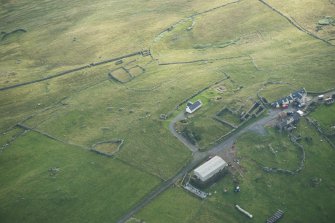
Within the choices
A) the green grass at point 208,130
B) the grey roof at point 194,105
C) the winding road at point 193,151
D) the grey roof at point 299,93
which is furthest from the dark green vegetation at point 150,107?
the grey roof at point 299,93

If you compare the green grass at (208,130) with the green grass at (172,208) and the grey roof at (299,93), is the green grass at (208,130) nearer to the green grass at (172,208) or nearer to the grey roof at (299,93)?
the green grass at (172,208)

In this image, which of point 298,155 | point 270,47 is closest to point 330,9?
point 270,47

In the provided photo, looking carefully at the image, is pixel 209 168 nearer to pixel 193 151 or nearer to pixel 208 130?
pixel 193 151

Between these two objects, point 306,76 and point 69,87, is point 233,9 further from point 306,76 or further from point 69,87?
point 69,87

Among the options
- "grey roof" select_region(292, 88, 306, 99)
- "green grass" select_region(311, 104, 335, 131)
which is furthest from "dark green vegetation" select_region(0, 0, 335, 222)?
"green grass" select_region(311, 104, 335, 131)

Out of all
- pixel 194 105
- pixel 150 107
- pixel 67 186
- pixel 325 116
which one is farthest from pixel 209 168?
pixel 325 116

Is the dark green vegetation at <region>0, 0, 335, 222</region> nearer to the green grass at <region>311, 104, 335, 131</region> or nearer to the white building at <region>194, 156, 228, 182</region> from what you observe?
the white building at <region>194, 156, 228, 182</region>
